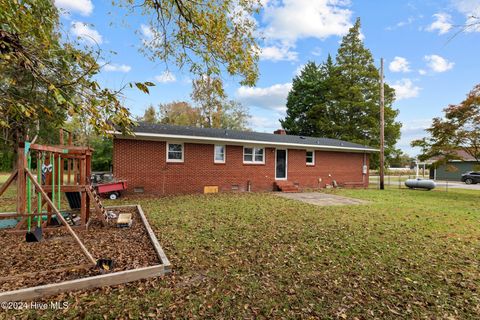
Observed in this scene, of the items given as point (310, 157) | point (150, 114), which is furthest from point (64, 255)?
point (150, 114)

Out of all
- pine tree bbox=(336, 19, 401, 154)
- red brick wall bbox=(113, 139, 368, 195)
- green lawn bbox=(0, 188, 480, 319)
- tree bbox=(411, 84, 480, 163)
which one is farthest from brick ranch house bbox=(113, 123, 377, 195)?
pine tree bbox=(336, 19, 401, 154)

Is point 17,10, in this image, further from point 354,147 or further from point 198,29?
point 354,147

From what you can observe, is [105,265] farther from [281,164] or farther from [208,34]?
[281,164]

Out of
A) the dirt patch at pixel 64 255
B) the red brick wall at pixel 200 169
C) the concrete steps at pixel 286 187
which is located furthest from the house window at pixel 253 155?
the dirt patch at pixel 64 255

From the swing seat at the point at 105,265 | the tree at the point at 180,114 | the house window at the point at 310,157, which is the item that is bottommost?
the swing seat at the point at 105,265

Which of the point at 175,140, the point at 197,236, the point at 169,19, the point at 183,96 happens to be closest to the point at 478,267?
the point at 197,236

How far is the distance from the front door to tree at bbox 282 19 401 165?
14197 millimetres

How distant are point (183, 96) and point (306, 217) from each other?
2295cm

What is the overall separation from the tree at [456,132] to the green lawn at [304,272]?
887 cm

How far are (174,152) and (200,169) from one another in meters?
1.50

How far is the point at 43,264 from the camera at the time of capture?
12.0ft

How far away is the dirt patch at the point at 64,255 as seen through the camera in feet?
10.7

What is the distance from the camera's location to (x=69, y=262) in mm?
3738

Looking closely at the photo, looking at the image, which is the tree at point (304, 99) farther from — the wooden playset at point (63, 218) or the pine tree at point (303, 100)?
the wooden playset at point (63, 218)
